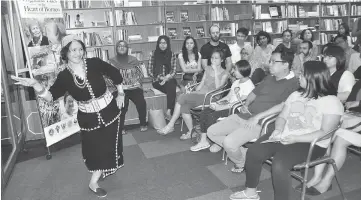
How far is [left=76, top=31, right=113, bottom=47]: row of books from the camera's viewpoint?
5.82m

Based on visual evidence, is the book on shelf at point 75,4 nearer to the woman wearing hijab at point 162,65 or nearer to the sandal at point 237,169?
the woman wearing hijab at point 162,65

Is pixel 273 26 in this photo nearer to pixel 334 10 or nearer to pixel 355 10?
pixel 334 10

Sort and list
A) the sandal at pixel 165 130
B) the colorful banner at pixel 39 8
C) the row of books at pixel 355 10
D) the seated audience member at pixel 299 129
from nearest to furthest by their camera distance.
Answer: the seated audience member at pixel 299 129, the colorful banner at pixel 39 8, the sandal at pixel 165 130, the row of books at pixel 355 10

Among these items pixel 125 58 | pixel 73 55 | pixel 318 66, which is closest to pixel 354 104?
pixel 318 66

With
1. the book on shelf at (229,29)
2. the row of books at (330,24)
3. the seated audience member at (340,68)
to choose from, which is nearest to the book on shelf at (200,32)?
the book on shelf at (229,29)

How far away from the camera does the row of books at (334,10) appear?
24.4ft

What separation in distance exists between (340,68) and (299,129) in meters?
0.94

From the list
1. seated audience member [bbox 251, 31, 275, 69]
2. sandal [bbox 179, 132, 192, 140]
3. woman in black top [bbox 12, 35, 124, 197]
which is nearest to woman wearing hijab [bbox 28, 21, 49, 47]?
woman in black top [bbox 12, 35, 124, 197]

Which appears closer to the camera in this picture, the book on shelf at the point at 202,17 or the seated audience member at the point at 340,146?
the seated audience member at the point at 340,146

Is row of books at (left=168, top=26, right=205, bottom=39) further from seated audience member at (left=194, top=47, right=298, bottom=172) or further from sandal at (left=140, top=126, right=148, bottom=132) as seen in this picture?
seated audience member at (left=194, top=47, right=298, bottom=172)

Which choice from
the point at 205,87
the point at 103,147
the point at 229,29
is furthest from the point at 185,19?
the point at 103,147

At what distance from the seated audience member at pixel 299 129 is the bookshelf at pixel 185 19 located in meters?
4.30

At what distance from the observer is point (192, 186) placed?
2803 millimetres

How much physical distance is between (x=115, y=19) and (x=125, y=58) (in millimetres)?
1425
